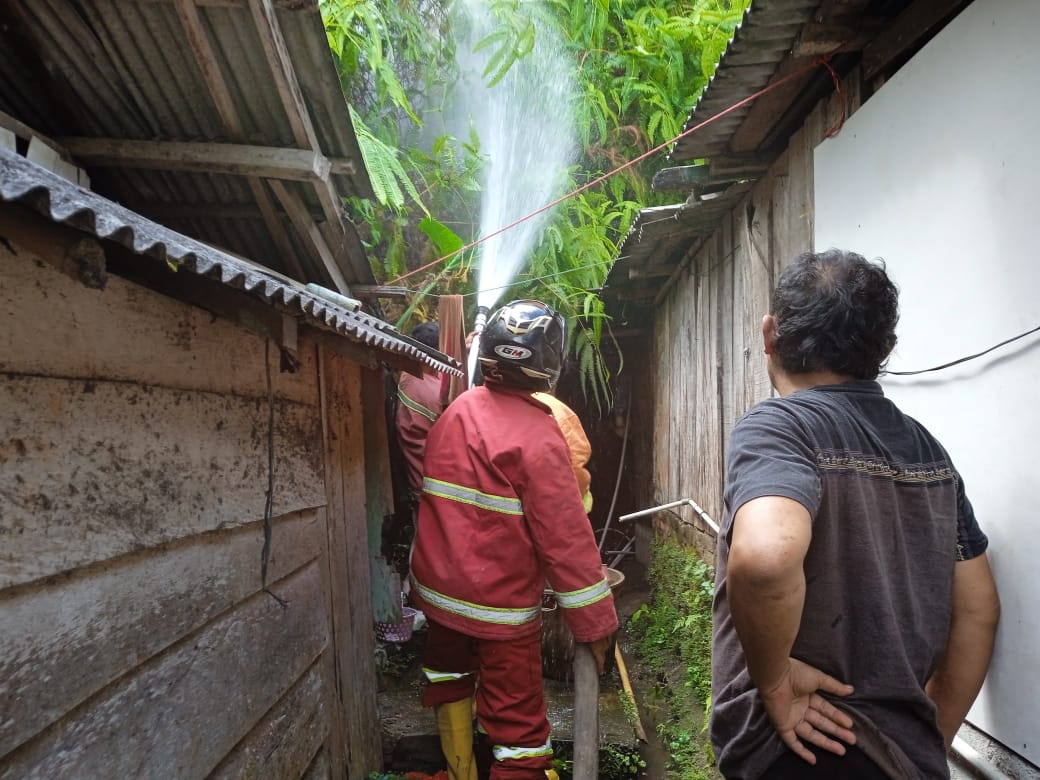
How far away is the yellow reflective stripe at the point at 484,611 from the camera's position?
321 cm

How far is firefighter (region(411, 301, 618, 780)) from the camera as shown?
125 inches

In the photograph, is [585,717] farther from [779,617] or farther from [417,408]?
[417,408]

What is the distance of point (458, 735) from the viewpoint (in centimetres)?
354

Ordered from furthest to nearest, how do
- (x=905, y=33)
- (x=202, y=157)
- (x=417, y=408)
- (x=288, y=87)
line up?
1. (x=417, y=408)
2. (x=202, y=157)
3. (x=288, y=87)
4. (x=905, y=33)

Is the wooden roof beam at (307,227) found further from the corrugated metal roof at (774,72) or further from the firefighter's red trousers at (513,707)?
the firefighter's red trousers at (513,707)

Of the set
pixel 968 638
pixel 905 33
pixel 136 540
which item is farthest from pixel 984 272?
pixel 136 540

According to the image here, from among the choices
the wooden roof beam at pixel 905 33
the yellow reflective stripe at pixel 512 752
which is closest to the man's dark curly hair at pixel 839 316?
the wooden roof beam at pixel 905 33

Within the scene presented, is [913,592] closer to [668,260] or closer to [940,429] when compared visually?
[940,429]

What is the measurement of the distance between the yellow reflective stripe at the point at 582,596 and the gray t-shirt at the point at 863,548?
1493mm

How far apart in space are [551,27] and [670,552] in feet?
25.7

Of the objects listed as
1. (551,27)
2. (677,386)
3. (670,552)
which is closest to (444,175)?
(551,27)

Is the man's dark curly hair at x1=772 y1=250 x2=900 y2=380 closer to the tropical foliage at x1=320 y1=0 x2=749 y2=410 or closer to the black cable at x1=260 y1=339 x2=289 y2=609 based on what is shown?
the black cable at x1=260 y1=339 x2=289 y2=609

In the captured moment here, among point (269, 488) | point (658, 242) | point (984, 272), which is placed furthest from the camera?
point (658, 242)

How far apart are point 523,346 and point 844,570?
2132mm
